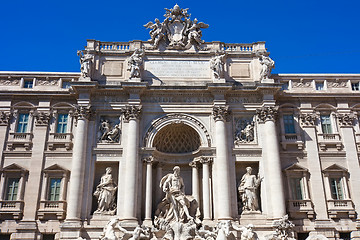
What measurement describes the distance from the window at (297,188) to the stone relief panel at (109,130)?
12551 mm

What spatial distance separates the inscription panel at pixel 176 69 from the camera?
27391mm

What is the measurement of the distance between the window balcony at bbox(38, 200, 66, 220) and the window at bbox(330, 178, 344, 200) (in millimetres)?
18254

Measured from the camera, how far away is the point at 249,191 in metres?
24.2

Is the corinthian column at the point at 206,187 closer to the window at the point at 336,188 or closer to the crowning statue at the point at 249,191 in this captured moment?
the crowning statue at the point at 249,191

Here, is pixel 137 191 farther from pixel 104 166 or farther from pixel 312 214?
pixel 312 214

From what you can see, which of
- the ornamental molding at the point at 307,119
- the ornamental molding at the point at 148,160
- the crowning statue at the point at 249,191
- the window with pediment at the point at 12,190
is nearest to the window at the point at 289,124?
the ornamental molding at the point at 307,119

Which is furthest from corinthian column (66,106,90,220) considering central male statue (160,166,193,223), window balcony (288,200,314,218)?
window balcony (288,200,314,218)

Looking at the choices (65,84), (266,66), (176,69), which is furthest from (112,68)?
(266,66)

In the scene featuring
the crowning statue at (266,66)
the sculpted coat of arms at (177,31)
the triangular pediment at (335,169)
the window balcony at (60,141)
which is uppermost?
the sculpted coat of arms at (177,31)

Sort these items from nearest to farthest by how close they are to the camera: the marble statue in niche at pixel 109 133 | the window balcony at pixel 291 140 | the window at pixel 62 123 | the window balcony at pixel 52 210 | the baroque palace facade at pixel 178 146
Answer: the baroque palace facade at pixel 178 146 → the window balcony at pixel 52 210 → the marble statue in niche at pixel 109 133 → the window balcony at pixel 291 140 → the window at pixel 62 123

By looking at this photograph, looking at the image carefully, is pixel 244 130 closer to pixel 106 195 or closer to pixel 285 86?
pixel 285 86

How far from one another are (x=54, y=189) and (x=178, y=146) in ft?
30.1

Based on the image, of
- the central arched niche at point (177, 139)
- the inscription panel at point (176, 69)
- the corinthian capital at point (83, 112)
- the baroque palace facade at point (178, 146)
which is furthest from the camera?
the inscription panel at point (176, 69)

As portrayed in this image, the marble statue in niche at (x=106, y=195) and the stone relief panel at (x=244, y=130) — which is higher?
the stone relief panel at (x=244, y=130)
